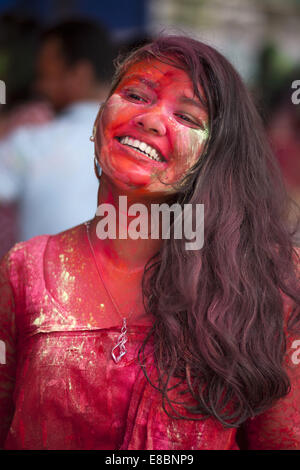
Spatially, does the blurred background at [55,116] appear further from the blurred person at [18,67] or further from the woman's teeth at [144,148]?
the woman's teeth at [144,148]

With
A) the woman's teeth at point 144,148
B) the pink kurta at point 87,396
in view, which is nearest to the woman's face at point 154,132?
the woman's teeth at point 144,148

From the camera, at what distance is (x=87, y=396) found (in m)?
1.25

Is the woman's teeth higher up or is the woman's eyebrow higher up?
the woman's eyebrow

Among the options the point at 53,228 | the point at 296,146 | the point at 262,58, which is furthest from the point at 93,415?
the point at 262,58

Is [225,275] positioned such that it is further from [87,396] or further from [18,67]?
[18,67]

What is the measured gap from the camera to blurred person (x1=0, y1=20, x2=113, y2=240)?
2281 millimetres

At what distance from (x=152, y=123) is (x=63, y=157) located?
109 cm

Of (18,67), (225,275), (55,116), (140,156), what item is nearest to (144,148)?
(140,156)

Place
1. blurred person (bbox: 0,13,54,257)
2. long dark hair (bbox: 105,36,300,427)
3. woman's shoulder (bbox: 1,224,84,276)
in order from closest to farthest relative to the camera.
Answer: long dark hair (bbox: 105,36,300,427), woman's shoulder (bbox: 1,224,84,276), blurred person (bbox: 0,13,54,257)

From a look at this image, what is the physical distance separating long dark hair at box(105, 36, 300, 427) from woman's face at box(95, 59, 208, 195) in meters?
0.03

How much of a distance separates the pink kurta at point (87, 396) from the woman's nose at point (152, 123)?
0.39 m

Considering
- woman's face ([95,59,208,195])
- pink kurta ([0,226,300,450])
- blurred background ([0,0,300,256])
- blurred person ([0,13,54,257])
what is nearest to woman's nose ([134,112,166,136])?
woman's face ([95,59,208,195])

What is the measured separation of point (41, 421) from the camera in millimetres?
1263

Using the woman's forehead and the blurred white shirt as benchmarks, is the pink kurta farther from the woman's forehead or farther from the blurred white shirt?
the blurred white shirt
